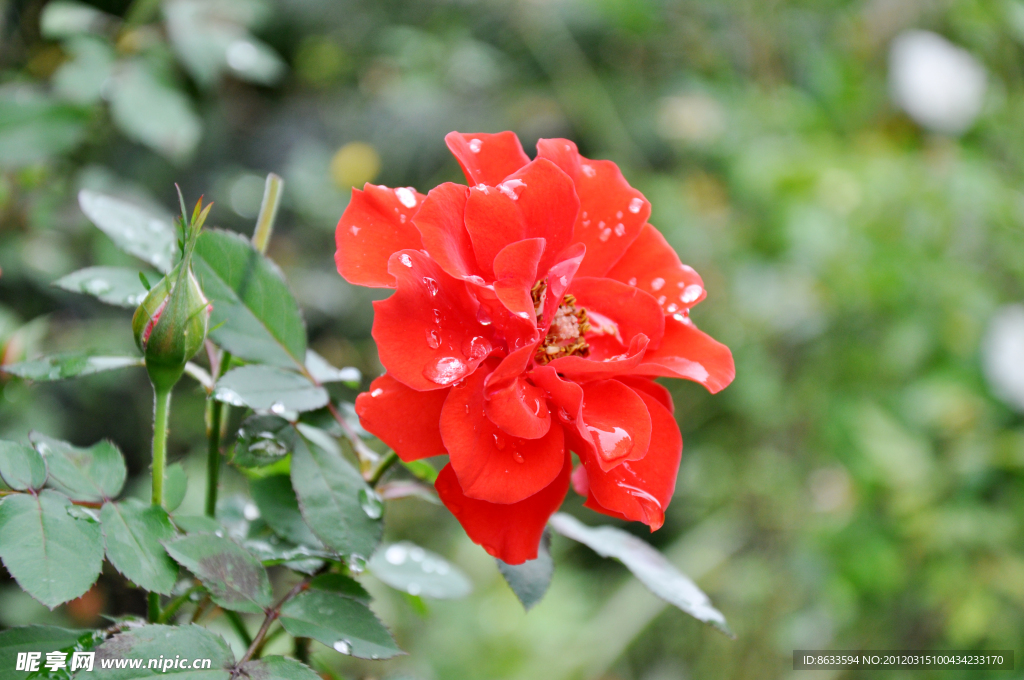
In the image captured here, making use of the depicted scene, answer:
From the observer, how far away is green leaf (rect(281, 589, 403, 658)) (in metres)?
0.33

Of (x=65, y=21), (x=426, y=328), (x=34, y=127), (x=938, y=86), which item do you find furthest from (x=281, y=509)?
(x=938, y=86)

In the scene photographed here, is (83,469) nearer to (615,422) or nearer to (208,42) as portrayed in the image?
(615,422)

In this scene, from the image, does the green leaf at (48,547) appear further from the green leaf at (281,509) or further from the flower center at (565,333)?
the flower center at (565,333)

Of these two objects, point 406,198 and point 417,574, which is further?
point 417,574

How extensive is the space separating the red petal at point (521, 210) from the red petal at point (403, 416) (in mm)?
84

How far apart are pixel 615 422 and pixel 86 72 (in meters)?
0.77

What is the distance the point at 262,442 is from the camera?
36 cm

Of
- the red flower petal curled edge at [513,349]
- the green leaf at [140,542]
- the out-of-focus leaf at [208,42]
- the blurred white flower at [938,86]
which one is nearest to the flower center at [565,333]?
the red flower petal curled edge at [513,349]

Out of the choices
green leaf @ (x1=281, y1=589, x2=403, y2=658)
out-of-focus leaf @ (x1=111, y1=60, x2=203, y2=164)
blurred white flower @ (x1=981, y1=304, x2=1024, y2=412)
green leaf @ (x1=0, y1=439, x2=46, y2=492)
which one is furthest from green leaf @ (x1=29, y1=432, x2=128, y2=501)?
blurred white flower @ (x1=981, y1=304, x2=1024, y2=412)

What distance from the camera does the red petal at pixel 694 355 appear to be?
37 cm

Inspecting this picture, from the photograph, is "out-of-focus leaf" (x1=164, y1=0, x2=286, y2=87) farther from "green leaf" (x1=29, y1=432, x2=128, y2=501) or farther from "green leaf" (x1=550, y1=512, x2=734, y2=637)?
"green leaf" (x1=550, y1=512, x2=734, y2=637)

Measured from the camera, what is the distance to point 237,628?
39 cm

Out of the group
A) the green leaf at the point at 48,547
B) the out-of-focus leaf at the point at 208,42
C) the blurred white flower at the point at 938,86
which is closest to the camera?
the green leaf at the point at 48,547

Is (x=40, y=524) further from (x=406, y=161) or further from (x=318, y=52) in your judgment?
(x=318, y=52)
